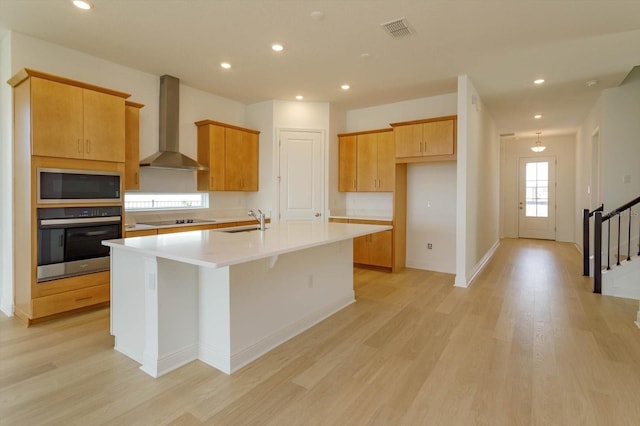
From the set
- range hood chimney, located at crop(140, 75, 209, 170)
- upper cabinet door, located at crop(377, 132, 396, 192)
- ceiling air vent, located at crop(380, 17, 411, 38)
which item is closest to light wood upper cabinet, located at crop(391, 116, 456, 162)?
upper cabinet door, located at crop(377, 132, 396, 192)

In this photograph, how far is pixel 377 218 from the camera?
5645 mm

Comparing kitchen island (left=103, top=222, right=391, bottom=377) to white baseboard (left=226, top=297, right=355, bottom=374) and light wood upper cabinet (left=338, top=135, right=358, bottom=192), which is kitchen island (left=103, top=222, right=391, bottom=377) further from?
light wood upper cabinet (left=338, top=135, right=358, bottom=192)

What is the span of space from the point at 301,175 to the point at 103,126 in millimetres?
2995

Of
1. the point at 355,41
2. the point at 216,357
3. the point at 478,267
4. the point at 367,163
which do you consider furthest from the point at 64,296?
the point at 478,267

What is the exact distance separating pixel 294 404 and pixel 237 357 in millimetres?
602

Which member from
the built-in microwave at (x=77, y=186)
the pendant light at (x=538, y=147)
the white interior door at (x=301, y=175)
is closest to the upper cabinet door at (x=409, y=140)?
the white interior door at (x=301, y=175)

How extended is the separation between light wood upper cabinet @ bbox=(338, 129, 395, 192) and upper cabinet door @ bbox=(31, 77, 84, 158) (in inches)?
153

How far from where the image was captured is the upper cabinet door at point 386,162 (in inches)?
218

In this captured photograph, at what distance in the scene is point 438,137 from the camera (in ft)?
16.3

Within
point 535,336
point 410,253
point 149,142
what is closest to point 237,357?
point 535,336

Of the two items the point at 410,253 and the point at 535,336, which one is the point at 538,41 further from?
the point at 410,253

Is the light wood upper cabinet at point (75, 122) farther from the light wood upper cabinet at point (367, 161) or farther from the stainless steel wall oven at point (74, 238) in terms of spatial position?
the light wood upper cabinet at point (367, 161)

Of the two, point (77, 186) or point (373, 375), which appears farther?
point (77, 186)

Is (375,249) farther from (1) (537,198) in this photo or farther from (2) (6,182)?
(1) (537,198)
